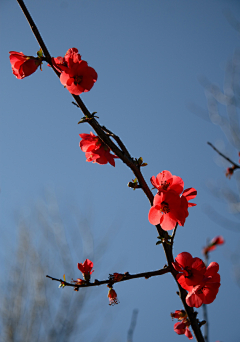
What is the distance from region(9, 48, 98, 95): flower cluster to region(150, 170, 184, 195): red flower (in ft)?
1.83

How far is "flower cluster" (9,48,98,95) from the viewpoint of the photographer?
49.4 inches

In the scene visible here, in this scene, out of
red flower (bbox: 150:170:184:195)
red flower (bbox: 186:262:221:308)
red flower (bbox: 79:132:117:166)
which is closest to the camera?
red flower (bbox: 186:262:221:308)

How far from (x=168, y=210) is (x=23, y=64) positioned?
3.16 ft

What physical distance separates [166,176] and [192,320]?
669 millimetres

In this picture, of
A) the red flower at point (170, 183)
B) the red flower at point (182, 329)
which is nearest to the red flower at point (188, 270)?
the red flower at point (170, 183)

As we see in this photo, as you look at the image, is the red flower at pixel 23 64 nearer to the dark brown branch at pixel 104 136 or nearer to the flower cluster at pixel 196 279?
the dark brown branch at pixel 104 136

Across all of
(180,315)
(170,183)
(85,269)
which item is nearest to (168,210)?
(170,183)

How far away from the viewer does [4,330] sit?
482cm

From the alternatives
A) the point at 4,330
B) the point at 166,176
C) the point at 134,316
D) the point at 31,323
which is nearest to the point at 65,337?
the point at 31,323

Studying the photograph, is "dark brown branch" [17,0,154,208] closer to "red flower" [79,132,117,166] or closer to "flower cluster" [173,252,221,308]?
"red flower" [79,132,117,166]

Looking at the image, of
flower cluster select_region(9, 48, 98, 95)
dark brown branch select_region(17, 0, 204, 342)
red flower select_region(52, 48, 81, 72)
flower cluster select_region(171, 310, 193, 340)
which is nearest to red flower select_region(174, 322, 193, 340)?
flower cluster select_region(171, 310, 193, 340)

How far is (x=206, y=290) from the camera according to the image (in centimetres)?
121

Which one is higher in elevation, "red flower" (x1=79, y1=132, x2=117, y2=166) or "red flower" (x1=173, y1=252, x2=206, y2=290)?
"red flower" (x1=79, y1=132, x2=117, y2=166)

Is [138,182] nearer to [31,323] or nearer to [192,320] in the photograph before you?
[192,320]
